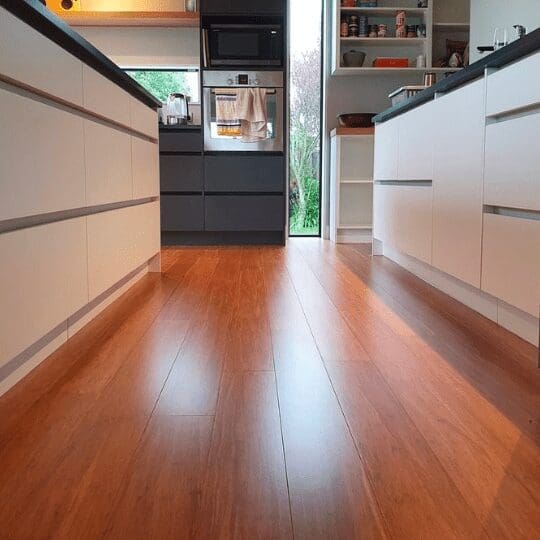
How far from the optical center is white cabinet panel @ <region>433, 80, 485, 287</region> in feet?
8.42

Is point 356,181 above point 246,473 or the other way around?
Answer: above

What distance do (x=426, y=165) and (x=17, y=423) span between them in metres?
2.43

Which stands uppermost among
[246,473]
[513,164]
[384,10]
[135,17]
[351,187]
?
[384,10]

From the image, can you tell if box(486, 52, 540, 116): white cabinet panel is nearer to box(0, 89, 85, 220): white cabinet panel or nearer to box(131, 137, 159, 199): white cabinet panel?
box(0, 89, 85, 220): white cabinet panel

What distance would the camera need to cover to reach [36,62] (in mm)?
1803

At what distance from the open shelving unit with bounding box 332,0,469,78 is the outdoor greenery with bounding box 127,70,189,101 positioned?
1.32 m

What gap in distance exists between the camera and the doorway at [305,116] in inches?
252

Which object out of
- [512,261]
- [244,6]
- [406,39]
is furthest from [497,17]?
[512,261]

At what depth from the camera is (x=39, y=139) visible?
1.82m

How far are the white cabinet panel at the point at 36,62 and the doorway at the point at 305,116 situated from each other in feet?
14.6

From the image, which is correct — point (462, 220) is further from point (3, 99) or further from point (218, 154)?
point (218, 154)

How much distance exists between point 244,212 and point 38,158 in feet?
12.7

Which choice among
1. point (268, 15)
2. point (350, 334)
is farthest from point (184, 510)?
point (268, 15)

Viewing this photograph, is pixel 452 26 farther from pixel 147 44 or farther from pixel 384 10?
pixel 147 44
